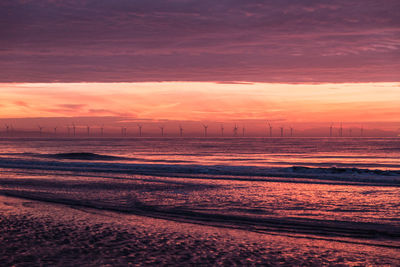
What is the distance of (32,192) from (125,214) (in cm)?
901

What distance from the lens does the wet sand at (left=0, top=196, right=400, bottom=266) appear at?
31.0ft

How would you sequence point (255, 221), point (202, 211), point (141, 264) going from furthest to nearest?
point (202, 211) → point (255, 221) → point (141, 264)

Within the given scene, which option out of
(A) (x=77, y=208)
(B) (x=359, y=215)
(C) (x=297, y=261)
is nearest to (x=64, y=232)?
(A) (x=77, y=208)

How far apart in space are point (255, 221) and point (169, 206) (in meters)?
4.81

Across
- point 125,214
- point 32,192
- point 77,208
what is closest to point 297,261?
point 125,214

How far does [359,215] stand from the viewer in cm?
1553

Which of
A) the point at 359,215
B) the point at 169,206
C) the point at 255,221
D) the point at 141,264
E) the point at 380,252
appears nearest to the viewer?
the point at 141,264

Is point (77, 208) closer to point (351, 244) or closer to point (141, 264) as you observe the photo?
point (141, 264)

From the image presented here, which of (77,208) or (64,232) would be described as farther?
(77,208)

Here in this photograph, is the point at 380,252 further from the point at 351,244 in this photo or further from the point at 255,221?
the point at 255,221

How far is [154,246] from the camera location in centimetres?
1081

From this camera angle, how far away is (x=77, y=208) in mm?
17094

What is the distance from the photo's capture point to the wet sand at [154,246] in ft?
31.0

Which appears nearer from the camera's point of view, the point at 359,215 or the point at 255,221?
the point at 255,221
